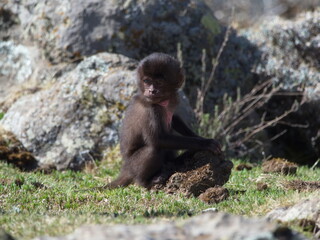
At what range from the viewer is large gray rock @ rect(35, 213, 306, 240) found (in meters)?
3.38

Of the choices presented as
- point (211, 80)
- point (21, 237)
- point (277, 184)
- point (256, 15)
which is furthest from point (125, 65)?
point (256, 15)

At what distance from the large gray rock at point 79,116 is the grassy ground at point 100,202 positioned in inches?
52.3

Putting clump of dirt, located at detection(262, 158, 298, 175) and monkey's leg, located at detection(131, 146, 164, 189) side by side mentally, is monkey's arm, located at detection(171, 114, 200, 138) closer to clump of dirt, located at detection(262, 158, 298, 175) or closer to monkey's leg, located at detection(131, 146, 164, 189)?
monkey's leg, located at detection(131, 146, 164, 189)

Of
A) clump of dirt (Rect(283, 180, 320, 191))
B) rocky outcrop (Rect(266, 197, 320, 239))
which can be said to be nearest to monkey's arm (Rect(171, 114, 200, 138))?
clump of dirt (Rect(283, 180, 320, 191))

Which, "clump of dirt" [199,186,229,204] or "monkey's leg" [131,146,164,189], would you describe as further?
"monkey's leg" [131,146,164,189]

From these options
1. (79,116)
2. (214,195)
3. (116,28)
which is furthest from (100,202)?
(116,28)

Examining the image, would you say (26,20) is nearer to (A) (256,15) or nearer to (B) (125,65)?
(B) (125,65)

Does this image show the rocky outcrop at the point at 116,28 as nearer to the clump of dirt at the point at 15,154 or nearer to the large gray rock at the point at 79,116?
the large gray rock at the point at 79,116

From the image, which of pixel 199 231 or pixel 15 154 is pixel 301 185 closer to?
pixel 199 231

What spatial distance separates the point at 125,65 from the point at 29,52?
8.77ft

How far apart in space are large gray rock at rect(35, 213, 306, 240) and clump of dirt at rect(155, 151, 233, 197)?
3.31 metres

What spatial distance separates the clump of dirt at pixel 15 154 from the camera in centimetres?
966

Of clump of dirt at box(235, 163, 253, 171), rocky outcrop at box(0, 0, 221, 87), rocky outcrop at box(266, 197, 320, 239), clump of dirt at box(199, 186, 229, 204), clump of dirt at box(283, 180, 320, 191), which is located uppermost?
rocky outcrop at box(0, 0, 221, 87)

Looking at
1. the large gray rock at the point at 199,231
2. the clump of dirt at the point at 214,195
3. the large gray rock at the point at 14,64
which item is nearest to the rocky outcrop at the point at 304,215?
the large gray rock at the point at 199,231
